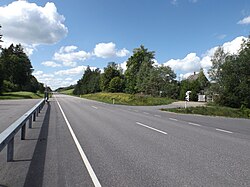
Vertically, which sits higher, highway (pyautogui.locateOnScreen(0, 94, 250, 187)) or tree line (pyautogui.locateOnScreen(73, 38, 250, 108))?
tree line (pyautogui.locateOnScreen(73, 38, 250, 108))

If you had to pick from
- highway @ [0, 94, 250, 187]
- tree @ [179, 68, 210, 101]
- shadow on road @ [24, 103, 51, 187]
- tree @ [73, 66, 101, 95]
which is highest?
tree @ [73, 66, 101, 95]

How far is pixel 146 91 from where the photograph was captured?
66875mm

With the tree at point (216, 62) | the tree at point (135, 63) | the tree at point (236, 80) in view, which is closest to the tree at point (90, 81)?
the tree at point (135, 63)

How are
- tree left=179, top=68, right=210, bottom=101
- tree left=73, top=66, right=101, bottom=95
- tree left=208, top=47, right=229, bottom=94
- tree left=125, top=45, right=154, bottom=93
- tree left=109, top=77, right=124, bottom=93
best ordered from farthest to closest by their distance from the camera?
tree left=73, top=66, right=101, bottom=95
tree left=109, top=77, right=124, bottom=93
tree left=125, top=45, right=154, bottom=93
tree left=179, top=68, right=210, bottom=101
tree left=208, top=47, right=229, bottom=94

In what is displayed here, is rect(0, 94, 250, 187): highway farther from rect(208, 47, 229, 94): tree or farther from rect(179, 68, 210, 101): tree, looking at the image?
rect(179, 68, 210, 101): tree

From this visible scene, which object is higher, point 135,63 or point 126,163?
point 135,63

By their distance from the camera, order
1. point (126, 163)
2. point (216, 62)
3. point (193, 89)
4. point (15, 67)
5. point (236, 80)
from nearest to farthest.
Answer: point (126, 163) < point (236, 80) < point (216, 62) < point (193, 89) < point (15, 67)

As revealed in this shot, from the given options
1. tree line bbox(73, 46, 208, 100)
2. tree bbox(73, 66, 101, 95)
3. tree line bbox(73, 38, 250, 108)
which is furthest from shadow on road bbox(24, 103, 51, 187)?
tree bbox(73, 66, 101, 95)

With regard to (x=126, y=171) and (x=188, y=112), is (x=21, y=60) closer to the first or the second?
(x=188, y=112)

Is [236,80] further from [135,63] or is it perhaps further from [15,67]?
[15,67]

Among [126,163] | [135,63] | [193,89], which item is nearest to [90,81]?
[135,63]

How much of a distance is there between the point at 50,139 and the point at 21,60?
9681 cm

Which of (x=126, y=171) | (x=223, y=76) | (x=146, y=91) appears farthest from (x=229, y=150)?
(x=146, y=91)

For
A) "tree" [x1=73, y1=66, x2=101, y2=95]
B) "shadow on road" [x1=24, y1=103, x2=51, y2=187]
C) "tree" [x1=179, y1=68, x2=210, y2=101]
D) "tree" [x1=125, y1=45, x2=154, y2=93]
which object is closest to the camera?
"shadow on road" [x1=24, y1=103, x2=51, y2=187]
